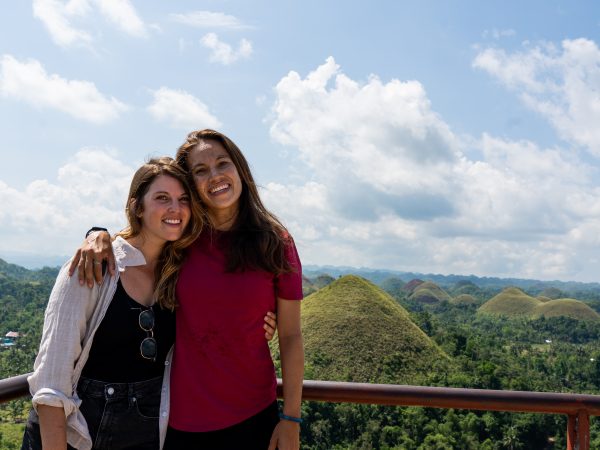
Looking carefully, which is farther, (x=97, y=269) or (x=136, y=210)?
(x=136, y=210)

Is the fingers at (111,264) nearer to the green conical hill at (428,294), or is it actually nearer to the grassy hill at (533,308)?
the grassy hill at (533,308)

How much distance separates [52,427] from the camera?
1.72 meters

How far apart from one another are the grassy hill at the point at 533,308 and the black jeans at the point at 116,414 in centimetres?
7655

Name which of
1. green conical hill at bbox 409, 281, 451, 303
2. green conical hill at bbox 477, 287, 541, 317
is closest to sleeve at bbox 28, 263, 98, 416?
green conical hill at bbox 477, 287, 541, 317

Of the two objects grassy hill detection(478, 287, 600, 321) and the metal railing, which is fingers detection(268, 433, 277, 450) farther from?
grassy hill detection(478, 287, 600, 321)

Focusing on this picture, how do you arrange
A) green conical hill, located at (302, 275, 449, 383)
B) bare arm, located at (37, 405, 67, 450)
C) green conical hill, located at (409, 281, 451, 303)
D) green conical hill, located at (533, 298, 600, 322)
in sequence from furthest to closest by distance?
1. green conical hill, located at (409, 281, 451, 303)
2. green conical hill, located at (533, 298, 600, 322)
3. green conical hill, located at (302, 275, 449, 383)
4. bare arm, located at (37, 405, 67, 450)

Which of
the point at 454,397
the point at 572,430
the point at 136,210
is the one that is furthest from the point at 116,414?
the point at 572,430

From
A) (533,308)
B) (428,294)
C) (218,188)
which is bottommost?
(533,308)

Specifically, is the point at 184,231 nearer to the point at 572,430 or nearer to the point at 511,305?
the point at 572,430

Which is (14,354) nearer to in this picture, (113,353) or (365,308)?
(365,308)

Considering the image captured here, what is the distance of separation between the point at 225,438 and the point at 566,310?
79.3 meters

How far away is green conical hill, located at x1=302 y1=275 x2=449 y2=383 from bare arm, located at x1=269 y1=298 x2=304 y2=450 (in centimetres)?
2249

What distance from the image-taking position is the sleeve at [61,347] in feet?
5.70

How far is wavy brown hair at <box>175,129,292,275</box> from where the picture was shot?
79.0 inches
